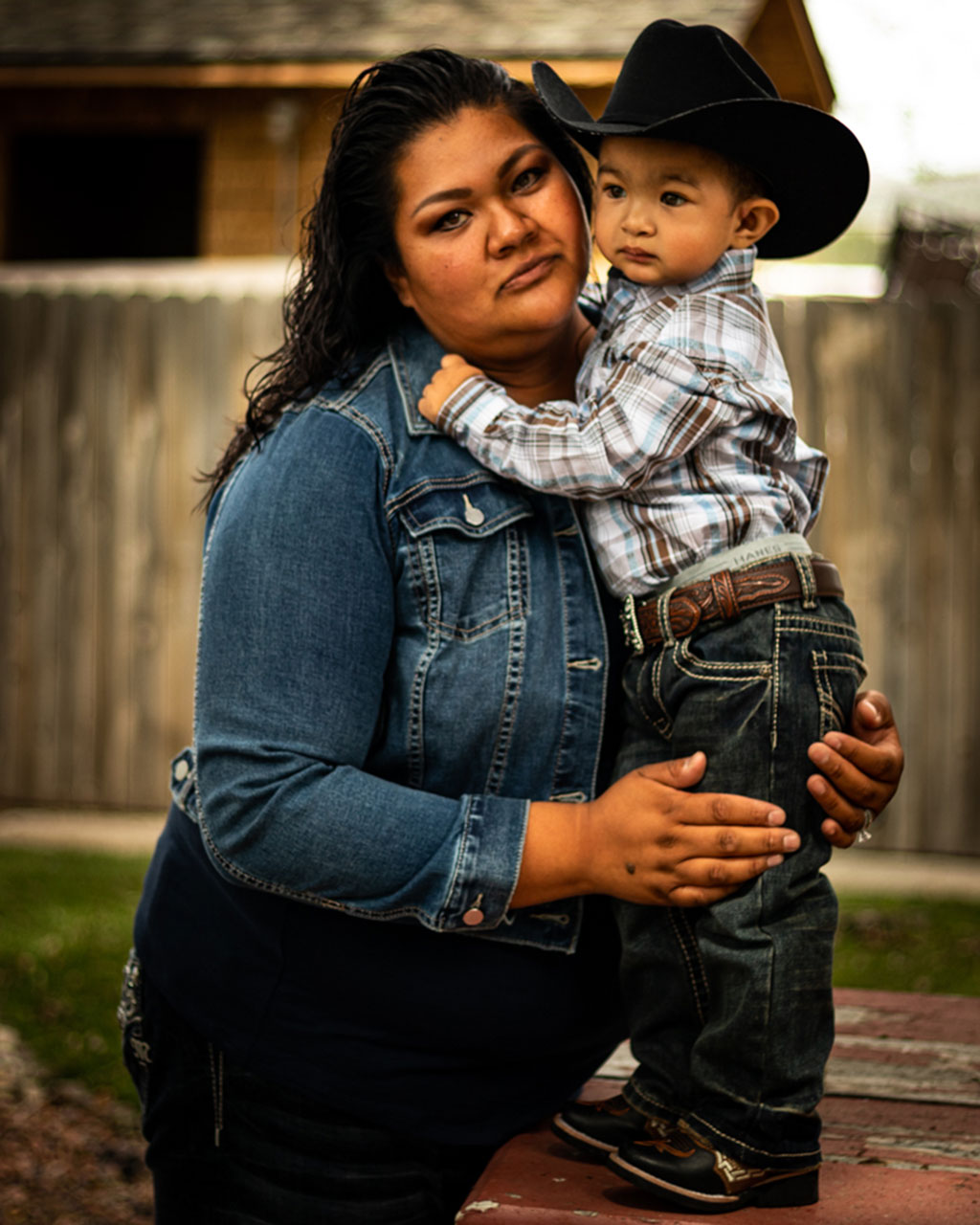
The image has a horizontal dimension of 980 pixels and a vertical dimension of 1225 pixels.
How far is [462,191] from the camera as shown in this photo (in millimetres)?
2078

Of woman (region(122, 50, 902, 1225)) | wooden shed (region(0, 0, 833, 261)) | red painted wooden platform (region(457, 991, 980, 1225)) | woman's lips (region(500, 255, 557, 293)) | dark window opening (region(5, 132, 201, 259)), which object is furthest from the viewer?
dark window opening (region(5, 132, 201, 259))

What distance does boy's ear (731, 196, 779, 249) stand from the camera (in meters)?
2.19

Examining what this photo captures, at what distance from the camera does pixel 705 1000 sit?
192cm

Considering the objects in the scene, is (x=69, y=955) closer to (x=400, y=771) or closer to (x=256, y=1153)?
(x=256, y=1153)

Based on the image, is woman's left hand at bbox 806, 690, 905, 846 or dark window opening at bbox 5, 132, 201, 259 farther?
dark window opening at bbox 5, 132, 201, 259

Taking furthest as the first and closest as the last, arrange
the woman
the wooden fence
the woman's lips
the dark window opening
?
the dark window opening < the wooden fence < the woman's lips < the woman

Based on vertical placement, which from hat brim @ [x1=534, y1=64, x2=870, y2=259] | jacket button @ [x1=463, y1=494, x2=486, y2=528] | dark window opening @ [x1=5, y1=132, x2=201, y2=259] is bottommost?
jacket button @ [x1=463, y1=494, x2=486, y2=528]

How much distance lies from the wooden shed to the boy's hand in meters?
7.96

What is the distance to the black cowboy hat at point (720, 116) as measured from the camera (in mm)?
2064

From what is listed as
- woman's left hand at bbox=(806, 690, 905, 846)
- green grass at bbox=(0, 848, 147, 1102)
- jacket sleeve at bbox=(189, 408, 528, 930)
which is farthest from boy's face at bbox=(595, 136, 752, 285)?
green grass at bbox=(0, 848, 147, 1102)

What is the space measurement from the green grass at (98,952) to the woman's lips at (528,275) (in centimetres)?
307

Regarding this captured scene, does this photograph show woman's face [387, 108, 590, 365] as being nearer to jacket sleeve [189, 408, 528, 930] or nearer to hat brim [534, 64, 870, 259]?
hat brim [534, 64, 870, 259]

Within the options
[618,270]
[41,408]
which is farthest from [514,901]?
[41,408]

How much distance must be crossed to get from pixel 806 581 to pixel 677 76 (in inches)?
32.0
